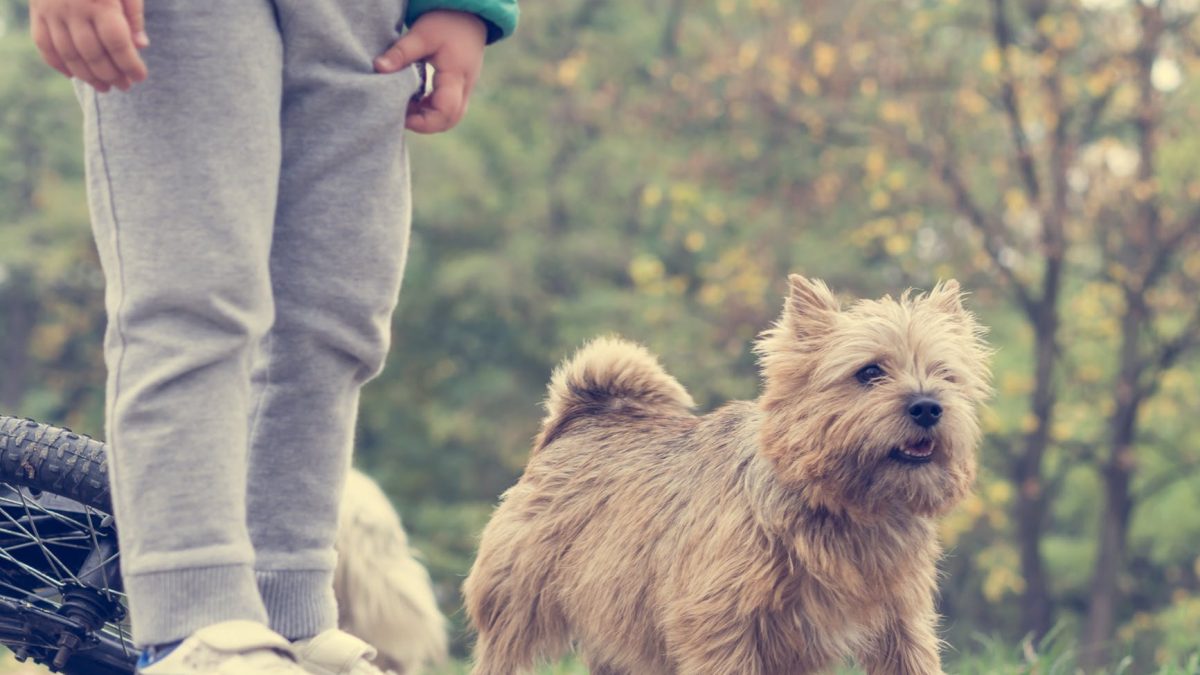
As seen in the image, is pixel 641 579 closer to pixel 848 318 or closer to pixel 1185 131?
pixel 848 318

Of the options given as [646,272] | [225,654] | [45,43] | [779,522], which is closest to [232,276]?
[45,43]

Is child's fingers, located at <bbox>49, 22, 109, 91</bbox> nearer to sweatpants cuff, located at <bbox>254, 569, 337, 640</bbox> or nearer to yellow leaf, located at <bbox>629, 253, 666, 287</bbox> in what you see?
sweatpants cuff, located at <bbox>254, 569, 337, 640</bbox>

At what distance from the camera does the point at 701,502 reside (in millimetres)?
2879

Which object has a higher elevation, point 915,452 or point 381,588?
point 915,452

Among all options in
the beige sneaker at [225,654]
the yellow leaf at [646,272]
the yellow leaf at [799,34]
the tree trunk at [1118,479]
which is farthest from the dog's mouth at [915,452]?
the yellow leaf at [646,272]

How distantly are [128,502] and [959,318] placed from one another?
5.91 feet

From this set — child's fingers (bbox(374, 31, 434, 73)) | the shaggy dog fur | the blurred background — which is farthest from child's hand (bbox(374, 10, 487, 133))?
the blurred background

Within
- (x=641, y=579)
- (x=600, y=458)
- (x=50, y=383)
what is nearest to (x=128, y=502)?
(x=641, y=579)

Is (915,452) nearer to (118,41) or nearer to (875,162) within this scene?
(118,41)

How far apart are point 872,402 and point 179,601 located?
1.39 metres

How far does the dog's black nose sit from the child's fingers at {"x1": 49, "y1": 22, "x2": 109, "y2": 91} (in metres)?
1.57

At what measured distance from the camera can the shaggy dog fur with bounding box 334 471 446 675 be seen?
489cm

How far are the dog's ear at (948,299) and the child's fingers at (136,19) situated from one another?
1.79 meters

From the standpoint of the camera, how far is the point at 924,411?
8.70 ft
